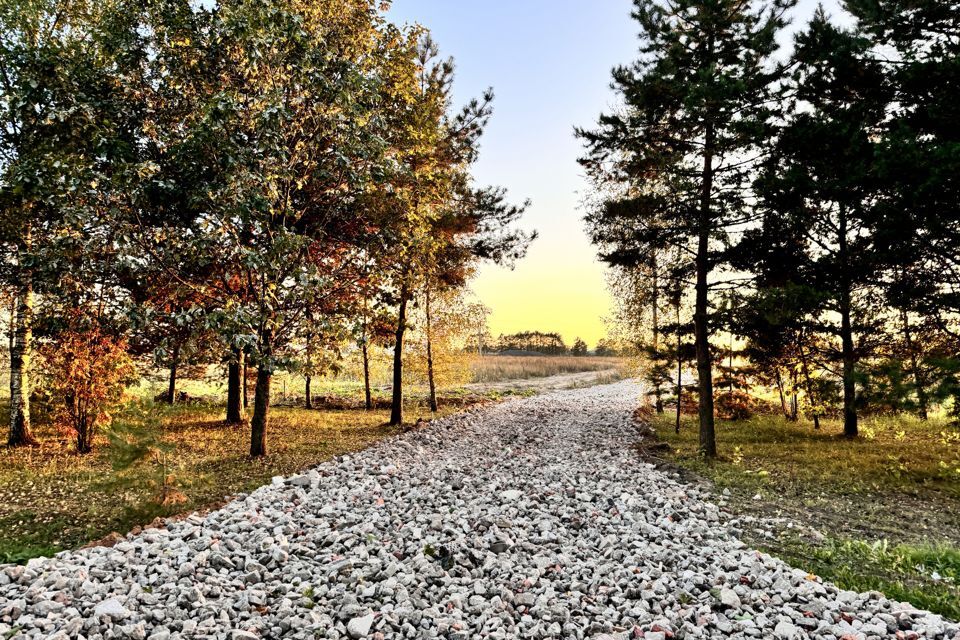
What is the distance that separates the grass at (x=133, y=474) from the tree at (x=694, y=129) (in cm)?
772

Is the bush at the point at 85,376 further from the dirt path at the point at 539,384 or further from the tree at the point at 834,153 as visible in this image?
the dirt path at the point at 539,384

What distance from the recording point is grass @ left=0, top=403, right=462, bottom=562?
641cm

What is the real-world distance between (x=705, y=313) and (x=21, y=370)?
14737 mm

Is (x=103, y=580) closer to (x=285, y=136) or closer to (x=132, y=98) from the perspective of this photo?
(x=285, y=136)

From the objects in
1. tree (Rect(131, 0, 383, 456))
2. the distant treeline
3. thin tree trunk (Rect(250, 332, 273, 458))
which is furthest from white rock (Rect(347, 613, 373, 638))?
the distant treeline

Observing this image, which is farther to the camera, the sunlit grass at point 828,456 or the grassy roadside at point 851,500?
the sunlit grass at point 828,456

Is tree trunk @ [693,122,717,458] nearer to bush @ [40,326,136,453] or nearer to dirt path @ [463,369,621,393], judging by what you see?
bush @ [40,326,136,453]

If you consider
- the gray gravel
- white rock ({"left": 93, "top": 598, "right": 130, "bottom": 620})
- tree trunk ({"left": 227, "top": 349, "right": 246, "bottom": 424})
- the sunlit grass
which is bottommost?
the sunlit grass

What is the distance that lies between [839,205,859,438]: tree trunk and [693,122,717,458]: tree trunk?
2622mm

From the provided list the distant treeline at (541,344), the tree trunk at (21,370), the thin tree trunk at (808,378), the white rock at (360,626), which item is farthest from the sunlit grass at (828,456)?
the distant treeline at (541,344)

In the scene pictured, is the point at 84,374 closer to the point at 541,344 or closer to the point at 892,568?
the point at 892,568

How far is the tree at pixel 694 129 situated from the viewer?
33.1ft

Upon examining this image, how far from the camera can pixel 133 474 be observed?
8227 millimetres

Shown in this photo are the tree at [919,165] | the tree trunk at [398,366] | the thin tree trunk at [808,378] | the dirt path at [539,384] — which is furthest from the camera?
the dirt path at [539,384]
